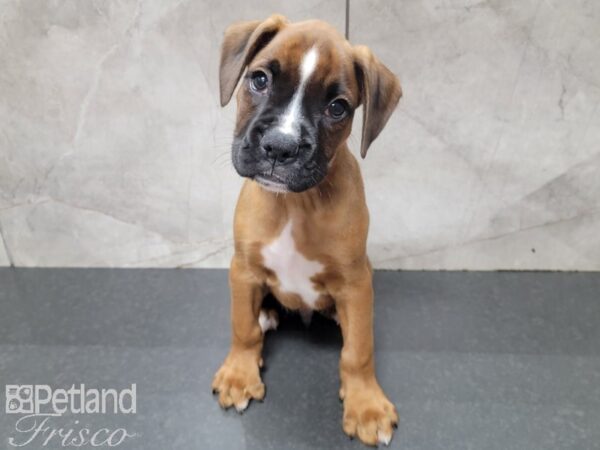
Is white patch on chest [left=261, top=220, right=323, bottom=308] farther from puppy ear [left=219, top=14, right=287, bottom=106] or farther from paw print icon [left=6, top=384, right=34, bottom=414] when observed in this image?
paw print icon [left=6, top=384, right=34, bottom=414]

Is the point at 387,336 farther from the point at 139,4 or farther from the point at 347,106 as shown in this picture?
the point at 139,4

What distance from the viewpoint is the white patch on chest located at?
1923 mm

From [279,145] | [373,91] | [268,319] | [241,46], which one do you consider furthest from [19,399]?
[373,91]

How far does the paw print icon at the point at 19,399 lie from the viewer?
6.64ft

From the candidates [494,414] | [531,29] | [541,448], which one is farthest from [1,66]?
[541,448]

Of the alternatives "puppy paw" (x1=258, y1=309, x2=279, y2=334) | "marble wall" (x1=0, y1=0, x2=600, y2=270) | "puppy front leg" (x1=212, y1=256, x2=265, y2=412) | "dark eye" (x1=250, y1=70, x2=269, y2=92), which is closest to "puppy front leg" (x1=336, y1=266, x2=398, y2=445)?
"puppy front leg" (x1=212, y1=256, x2=265, y2=412)

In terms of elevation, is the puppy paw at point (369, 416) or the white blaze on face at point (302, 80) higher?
the white blaze on face at point (302, 80)

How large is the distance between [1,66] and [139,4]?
0.75m

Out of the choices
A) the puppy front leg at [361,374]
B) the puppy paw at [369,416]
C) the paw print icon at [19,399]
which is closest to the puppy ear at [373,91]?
the puppy front leg at [361,374]

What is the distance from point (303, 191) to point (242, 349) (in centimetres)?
78

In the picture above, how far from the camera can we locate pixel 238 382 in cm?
209

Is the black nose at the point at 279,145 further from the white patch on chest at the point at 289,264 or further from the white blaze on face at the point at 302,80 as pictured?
the white patch on chest at the point at 289,264

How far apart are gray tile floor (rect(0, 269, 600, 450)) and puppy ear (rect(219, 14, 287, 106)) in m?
1.16

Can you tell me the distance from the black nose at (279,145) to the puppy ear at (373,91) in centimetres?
33
